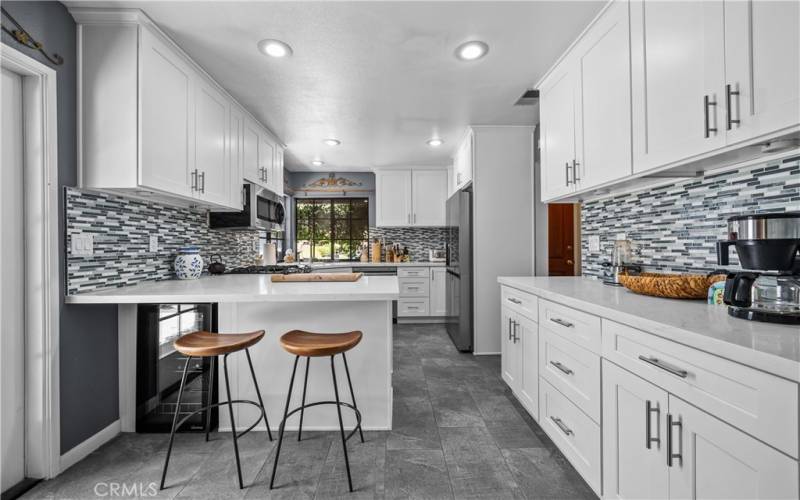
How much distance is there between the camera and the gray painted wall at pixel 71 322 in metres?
1.63

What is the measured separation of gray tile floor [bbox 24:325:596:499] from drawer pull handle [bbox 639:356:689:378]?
0.81m

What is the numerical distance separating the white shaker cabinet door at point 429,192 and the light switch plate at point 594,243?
283cm

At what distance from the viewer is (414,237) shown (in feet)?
18.2

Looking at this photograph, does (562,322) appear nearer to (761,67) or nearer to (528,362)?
(528,362)

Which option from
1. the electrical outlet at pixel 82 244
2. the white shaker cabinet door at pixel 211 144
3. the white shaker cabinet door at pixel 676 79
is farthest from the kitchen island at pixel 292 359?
the white shaker cabinet door at pixel 676 79

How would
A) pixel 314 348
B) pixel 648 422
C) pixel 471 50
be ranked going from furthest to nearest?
1. pixel 471 50
2. pixel 314 348
3. pixel 648 422

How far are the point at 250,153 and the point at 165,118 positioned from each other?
1.17 m

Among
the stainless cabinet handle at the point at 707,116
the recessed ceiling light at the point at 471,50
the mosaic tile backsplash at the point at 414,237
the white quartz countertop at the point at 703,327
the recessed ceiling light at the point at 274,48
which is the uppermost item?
the recessed ceiling light at the point at 471,50

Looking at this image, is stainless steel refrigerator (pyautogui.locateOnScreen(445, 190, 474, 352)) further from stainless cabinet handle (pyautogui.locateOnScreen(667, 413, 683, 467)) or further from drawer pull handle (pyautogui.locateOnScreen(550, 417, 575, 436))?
stainless cabinet handle (pyautogui.locateOnScreen(667, 413, 683, 467))

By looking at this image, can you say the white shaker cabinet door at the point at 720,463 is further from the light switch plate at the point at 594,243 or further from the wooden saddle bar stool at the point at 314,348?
the light switch plate at the point at 594,243

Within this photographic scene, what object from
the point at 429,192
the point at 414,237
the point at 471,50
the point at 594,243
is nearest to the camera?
the point at 471,50

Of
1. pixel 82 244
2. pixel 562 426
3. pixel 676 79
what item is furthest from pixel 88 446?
pixel 676 79

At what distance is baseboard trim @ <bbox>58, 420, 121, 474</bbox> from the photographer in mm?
1671

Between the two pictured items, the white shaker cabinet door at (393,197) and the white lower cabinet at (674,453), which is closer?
the white lower cabinet at (674,453)
